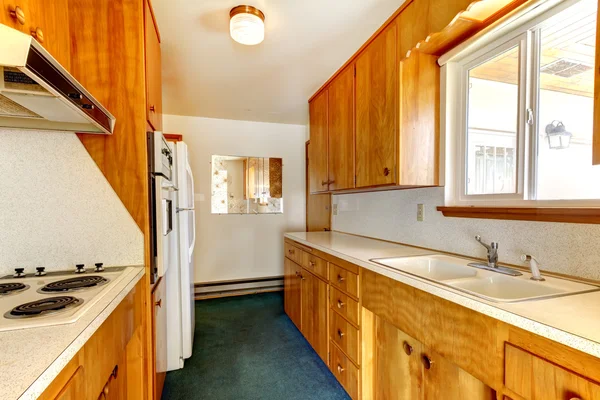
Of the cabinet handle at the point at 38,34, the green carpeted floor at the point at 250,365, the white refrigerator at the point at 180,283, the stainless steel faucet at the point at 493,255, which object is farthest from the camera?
the white refrigerator at the point at 180,283

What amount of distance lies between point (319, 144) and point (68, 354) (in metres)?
2.36

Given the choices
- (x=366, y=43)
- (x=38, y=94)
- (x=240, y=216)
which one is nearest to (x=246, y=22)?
(x=366, y=43)

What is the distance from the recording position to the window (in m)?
1.17

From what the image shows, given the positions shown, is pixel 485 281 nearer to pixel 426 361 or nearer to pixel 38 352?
pixel 426 361

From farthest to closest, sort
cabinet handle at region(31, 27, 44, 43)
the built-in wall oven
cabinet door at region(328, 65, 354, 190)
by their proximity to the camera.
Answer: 1. cabinet door at region(328, 65, 354, 190)
2. the built-in wall oven
3. cabinet handle at region(31, 27, 44, 43)

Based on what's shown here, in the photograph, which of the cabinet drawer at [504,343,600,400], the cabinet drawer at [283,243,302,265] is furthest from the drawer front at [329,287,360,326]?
the cabinet drawer at [504,343,600,400]

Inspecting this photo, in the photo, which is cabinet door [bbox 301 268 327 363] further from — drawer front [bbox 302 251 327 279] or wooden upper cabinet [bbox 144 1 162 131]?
wooden upper cabinet [bbox 144 1 162 131]

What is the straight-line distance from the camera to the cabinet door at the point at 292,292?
2.59m

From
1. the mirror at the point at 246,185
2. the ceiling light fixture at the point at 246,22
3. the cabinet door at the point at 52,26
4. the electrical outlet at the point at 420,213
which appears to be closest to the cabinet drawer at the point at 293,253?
the electrical outlet at the point at 420,213

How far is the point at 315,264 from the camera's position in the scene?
2191mm

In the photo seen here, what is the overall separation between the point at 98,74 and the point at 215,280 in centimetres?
299

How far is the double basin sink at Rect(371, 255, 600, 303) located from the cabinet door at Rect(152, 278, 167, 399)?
1.26 metres

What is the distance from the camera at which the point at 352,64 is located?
213 cm

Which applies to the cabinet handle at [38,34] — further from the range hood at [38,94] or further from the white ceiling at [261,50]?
the white ceiling at [261,50]
